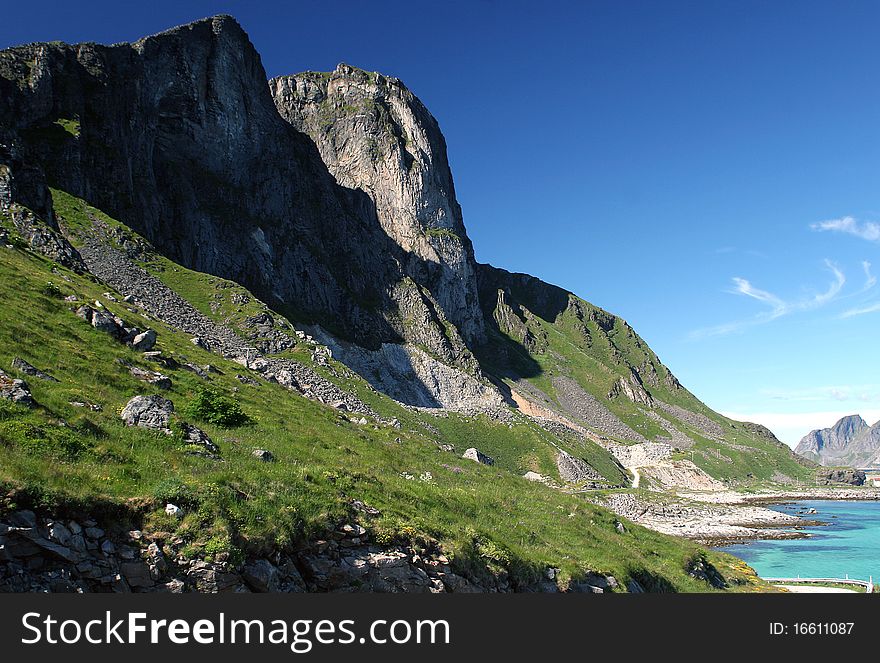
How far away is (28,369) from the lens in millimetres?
14008

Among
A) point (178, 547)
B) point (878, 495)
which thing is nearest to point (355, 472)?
point (178, 547)

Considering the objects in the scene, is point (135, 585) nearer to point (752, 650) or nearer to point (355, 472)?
point (355, 472)

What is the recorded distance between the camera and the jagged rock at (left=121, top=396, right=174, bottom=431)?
13.7 meters

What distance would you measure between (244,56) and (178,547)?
12713 centimetres

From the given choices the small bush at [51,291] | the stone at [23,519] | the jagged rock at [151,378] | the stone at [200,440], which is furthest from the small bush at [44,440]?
the small bush at [51,291]

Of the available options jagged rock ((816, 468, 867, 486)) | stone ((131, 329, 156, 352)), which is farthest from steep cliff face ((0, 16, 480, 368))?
jagged rock ((816, 468, 867, 486))

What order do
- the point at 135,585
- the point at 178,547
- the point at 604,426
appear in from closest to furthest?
the point at 135,585 → the point at 178,547 → the point at 604,426

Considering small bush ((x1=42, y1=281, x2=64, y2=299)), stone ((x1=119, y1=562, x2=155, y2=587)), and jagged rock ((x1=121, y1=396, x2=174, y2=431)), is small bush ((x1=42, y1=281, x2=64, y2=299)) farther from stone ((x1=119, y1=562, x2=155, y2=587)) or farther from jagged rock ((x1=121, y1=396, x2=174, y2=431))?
stone ((x1=119, y1=562, x2=155, y2=587))

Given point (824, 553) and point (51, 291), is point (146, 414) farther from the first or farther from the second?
point (824, 553)

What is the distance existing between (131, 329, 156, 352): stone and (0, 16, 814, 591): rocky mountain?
0.25 ft

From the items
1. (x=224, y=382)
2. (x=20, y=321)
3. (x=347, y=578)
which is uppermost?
(x=20, y=321)

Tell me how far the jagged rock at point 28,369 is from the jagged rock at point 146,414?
220 cm

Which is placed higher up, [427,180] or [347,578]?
[427,180]

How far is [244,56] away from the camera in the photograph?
111750mm
